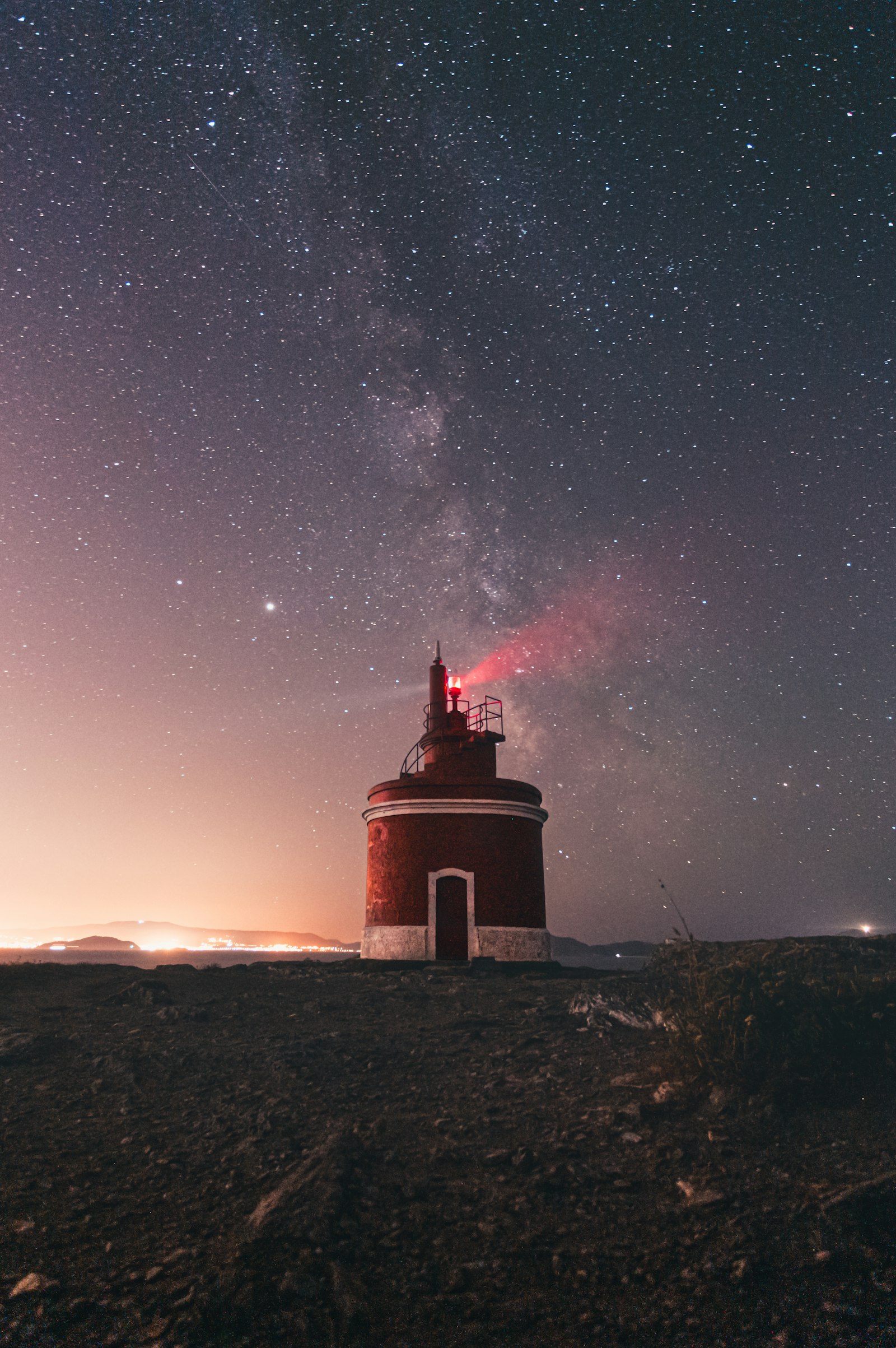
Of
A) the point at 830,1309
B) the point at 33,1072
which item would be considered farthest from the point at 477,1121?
the point at 33,1072

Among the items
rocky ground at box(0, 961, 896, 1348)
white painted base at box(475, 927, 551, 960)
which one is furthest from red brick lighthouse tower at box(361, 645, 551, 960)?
rocky ground at box(0, 961, 896, 1348)

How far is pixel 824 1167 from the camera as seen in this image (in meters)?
7.10

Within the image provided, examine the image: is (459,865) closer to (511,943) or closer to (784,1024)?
(511,943)

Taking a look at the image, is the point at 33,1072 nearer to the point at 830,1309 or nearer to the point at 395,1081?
the point at 395,1081

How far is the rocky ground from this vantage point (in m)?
5.31

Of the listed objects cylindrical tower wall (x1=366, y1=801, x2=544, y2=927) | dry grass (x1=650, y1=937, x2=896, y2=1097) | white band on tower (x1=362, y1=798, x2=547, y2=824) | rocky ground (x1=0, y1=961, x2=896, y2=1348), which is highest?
white band on tower (x1=362, y1=798, x2=547, y2=824)

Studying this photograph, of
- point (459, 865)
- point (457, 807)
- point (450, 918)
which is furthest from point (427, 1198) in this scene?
point (457, 807)

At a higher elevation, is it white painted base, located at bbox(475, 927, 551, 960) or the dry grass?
white painted base, located at bbox(475, 927, 551, 960)

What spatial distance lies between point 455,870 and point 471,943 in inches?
79.2

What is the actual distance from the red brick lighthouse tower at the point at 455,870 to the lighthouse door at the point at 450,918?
2 centimetres

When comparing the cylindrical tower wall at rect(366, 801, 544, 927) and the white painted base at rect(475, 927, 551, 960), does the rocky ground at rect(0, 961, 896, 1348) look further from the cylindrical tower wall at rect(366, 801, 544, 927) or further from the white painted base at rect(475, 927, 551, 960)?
the cylindrical tower wall at rect(366, 801, 544, 927)

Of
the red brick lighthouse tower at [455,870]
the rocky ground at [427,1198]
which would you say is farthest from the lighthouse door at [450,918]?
the rocky ground at [427,1198]

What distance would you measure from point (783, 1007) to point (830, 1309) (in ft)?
15.1

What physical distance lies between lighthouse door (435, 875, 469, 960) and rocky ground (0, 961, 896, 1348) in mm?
8180
